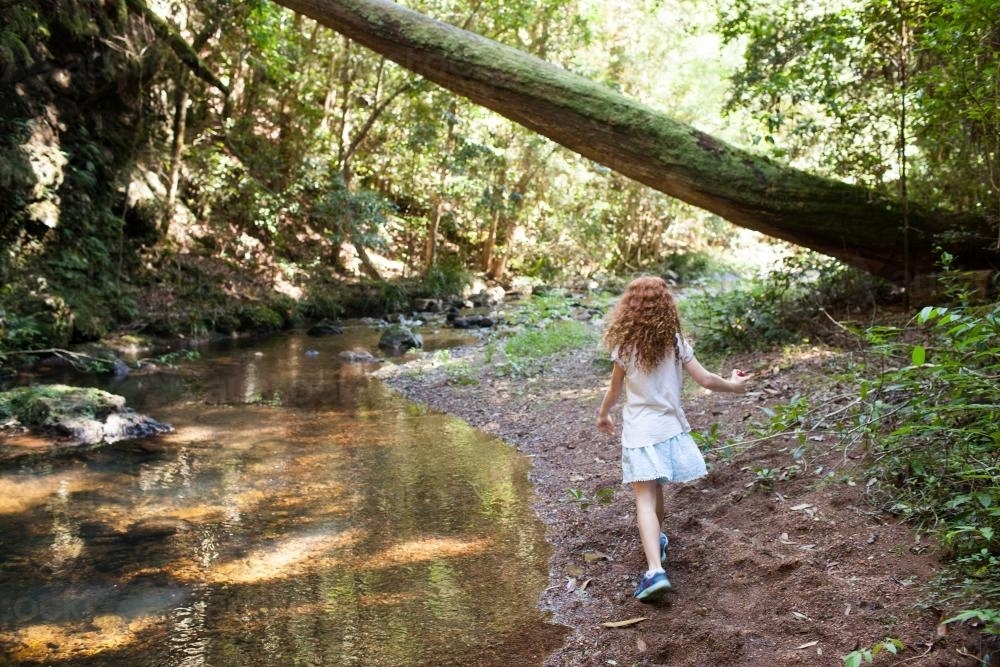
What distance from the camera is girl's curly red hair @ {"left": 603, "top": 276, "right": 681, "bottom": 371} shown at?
4023 mm

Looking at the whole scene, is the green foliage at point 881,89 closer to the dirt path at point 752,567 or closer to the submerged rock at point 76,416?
the dirt path at point 752,567

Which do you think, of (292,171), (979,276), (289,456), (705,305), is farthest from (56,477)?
(292,171)

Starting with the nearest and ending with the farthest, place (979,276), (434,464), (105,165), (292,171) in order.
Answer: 1. (979,276)
2. (434,464)
3. (105,165)
4. (292,171)

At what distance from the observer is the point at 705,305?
9.47 meters

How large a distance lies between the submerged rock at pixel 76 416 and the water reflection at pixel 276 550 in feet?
1.25

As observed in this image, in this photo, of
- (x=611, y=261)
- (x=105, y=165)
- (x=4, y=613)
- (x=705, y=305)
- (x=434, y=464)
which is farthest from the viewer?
(x=611, y=261)

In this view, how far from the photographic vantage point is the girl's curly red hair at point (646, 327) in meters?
4.02

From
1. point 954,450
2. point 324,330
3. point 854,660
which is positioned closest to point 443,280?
point 324,330

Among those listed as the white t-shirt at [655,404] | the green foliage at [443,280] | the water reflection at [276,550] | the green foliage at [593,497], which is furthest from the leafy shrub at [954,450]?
the green foliage at [443,280]

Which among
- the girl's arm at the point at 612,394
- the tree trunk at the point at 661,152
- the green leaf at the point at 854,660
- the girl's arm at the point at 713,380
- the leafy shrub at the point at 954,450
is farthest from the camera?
the tree trunk at the point at 661,152

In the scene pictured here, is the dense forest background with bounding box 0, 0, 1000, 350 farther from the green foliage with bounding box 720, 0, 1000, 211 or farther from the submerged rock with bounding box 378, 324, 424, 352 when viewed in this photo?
the submerged rock with bounding box 378, 324, 424, 352

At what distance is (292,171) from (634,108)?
15152 mm

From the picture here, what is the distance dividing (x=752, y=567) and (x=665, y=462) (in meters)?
0.67

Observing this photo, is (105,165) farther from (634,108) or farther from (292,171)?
(634,108)
